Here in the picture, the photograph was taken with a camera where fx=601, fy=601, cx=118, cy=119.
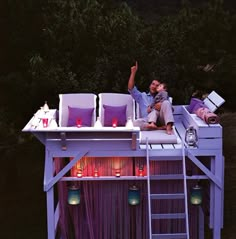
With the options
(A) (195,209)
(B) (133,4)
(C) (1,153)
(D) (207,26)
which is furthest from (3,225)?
(B) (133,4)

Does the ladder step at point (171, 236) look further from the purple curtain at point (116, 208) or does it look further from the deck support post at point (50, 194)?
the deck support post at point (50, 194)

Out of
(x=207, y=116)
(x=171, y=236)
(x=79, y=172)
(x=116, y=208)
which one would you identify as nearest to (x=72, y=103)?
(x=79, y=172)

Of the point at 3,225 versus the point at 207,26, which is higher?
the point at 207,26

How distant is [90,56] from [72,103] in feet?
10.4

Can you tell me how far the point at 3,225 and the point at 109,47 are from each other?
13.5 ft

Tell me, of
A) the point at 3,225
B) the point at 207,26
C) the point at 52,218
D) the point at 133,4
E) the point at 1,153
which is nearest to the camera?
the point at 52,218

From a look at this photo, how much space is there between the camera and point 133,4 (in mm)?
24531

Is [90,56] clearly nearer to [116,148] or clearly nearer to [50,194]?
[116,148]

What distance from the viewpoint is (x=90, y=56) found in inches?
490

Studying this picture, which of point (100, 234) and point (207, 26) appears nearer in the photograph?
point (100, 234)

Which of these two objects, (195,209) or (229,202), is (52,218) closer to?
(195,209)

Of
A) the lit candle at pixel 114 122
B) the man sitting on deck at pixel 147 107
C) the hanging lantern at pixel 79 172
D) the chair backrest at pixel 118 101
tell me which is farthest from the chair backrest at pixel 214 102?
the hanging lantern at pixel 79 172

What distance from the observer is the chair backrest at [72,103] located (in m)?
9.36

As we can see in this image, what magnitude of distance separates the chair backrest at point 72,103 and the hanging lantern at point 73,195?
1295 mm
